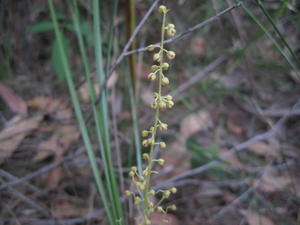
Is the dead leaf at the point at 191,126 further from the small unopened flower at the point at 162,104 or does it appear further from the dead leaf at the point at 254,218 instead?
the small unopened flower at the point at 162,104

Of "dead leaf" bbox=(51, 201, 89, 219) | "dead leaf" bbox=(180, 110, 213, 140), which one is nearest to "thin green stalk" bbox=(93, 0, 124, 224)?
"dead leaf" bbox=(51, 201, 89, 219)

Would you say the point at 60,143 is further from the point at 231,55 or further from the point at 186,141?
the point at 231,55

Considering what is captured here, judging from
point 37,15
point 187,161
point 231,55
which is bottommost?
point 187,161

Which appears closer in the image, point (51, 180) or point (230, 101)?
point (51, 180)

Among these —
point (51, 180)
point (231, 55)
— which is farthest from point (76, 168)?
point (231, 55)

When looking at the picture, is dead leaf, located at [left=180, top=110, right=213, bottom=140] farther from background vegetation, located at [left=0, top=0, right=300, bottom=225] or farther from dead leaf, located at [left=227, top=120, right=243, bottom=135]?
dead leaf, located at [left=227, top=120, right=243, bottom=135]

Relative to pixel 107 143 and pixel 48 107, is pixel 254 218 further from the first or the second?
pixel 48 107
